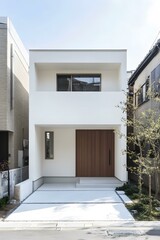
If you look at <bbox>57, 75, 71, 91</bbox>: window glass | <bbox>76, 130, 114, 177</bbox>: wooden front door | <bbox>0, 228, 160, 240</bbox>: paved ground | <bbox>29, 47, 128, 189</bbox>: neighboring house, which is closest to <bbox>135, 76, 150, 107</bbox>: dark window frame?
<bbox>29, 47, 128, 189</bbox>: neighboring house

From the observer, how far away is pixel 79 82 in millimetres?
15703

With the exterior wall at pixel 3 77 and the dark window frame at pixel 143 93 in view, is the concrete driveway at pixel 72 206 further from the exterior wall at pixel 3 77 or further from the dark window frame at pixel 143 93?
the dark window frame at pixel 143 93

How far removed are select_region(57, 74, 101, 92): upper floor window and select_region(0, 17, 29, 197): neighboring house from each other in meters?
2.32

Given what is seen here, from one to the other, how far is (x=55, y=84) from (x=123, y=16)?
5.08m

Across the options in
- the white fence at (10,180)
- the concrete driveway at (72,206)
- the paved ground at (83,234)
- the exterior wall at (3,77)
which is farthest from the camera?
the exterior wall at (3,77)

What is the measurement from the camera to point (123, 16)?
1255cm

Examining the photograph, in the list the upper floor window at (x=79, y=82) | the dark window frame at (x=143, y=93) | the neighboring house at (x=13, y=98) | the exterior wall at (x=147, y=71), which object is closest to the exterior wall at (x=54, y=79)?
the upper floor window at (x=79, y=82)

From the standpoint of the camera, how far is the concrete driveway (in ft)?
28.2

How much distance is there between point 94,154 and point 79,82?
13.3ft

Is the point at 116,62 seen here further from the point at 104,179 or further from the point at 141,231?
the point at 141,231

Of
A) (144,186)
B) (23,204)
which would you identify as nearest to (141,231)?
(23,204)

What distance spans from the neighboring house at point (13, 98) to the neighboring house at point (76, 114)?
0.97 m

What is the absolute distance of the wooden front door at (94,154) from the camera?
53.5 feet

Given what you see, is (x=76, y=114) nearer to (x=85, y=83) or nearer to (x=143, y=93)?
(x=85, y=83)
